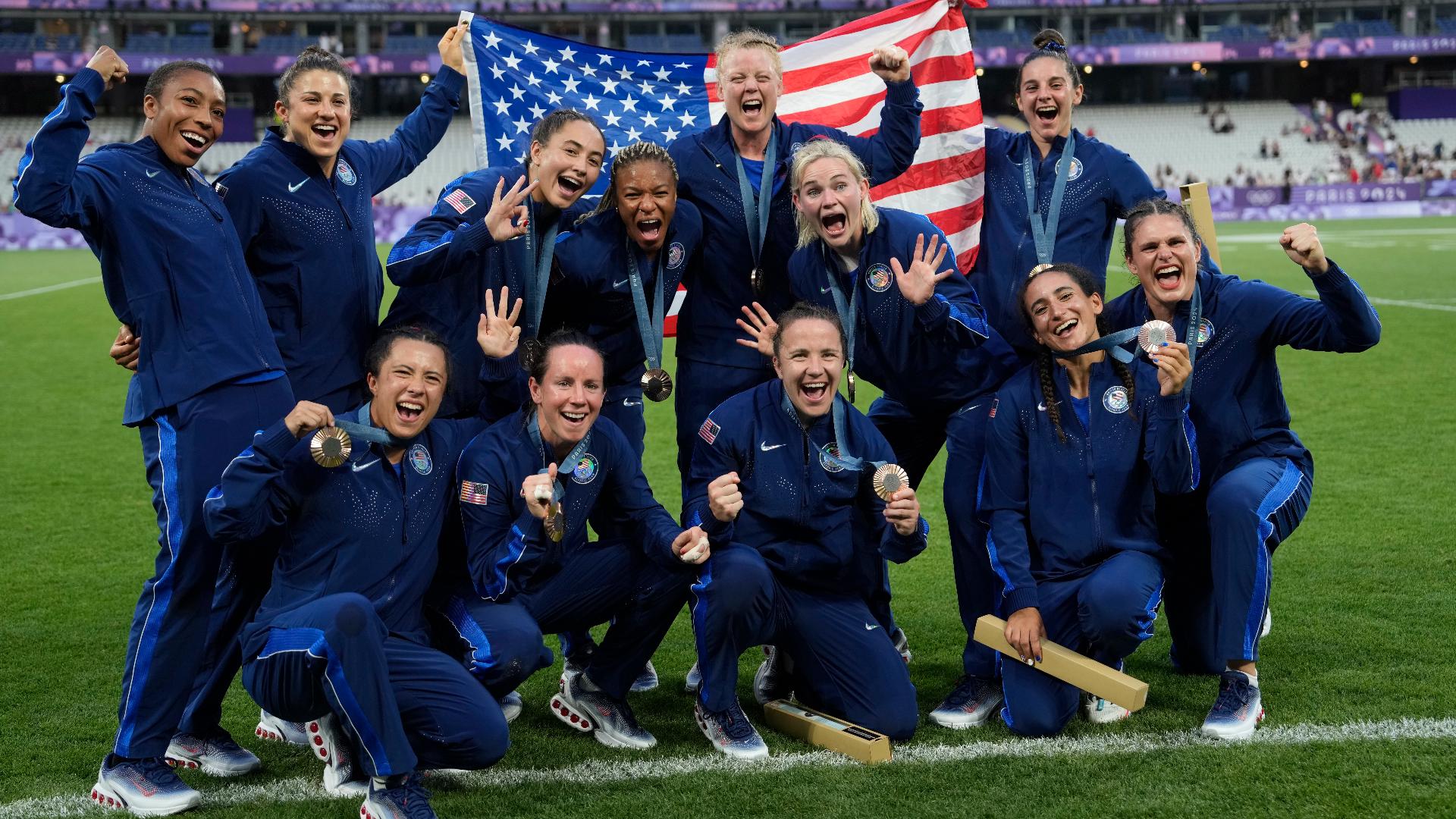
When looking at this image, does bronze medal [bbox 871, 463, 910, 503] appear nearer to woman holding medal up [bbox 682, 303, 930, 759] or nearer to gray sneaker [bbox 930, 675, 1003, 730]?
woman holding medal up [bbox 682, 303, 930, 759]

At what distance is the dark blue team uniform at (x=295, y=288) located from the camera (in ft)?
13.6

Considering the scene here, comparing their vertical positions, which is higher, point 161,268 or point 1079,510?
point 161,268

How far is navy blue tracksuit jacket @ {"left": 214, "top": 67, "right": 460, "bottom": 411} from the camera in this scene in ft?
13.8

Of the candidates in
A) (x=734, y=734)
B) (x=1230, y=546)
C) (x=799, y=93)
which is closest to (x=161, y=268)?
(x=734, y=734)

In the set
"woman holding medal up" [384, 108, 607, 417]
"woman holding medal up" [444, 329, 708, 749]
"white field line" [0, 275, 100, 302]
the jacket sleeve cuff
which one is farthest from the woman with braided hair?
"white field line" [0, 275, 100, 302]

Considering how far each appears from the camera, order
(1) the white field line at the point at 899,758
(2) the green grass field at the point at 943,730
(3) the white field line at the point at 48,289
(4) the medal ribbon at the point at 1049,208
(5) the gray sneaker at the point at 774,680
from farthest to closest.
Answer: (3) the white field line at the point at 48,289 → (4) the medal ribbon at the point at 1049,208 → (5) the gray sneaker at the point at 774,680 → (1) the white field line at the point at 899,758 → (2) the green grass field at the point at 943,730

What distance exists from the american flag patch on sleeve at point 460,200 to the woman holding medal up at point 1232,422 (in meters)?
2.24

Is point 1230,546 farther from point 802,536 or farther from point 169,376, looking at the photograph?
point 169,376

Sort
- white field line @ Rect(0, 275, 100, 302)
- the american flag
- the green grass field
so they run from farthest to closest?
white field line @ Rect(0, 275, 100, 302), the american flag, the green grass field

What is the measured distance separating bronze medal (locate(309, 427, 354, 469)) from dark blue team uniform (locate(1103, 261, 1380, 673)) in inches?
101

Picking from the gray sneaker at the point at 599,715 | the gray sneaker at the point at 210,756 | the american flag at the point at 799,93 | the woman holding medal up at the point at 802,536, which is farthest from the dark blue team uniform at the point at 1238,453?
the gray sneaker at the point at 210,756

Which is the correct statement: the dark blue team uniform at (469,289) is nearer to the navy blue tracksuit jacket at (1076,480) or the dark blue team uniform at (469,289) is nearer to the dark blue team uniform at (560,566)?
the dark blue team uniform at (560,566)

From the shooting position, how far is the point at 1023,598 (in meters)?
4.23

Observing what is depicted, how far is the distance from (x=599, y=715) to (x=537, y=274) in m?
1.52
